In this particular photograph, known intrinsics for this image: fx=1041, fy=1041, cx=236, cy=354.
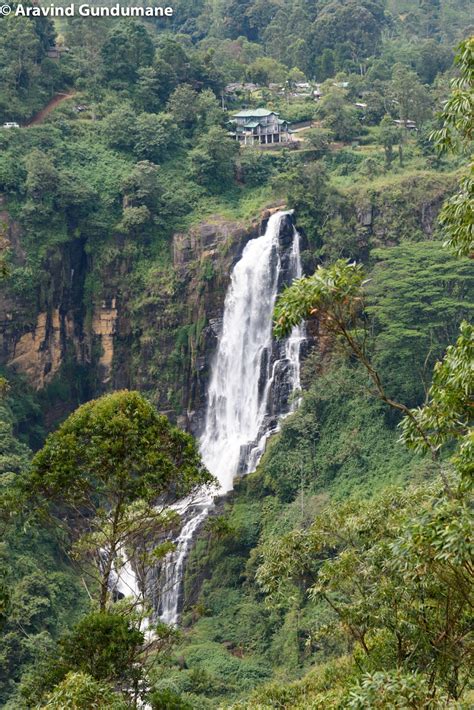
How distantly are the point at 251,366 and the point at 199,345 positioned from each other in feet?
6.22

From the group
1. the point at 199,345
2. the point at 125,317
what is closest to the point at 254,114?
the point at 125,317

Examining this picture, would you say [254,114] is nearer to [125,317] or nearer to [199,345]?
[125,317]

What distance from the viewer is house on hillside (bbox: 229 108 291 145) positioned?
38.4m

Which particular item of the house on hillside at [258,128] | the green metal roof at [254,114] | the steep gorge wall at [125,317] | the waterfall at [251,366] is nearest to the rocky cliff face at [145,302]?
the steep gorge wall at [125,317]

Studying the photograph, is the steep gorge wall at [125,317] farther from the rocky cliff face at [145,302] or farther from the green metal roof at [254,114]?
the green metal roof at [254,114]

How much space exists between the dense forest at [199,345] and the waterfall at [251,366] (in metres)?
0.57

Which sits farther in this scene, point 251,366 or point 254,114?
point 254,114

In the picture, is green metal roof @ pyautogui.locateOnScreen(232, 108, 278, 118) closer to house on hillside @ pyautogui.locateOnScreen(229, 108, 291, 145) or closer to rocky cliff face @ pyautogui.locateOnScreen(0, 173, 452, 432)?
house on hillside @ pyautogui.locateOnScreen(229, 108, 291, 145)

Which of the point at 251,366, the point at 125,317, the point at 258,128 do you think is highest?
the point at 258,128

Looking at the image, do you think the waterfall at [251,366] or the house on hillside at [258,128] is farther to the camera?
the house on hillside at [258,128]

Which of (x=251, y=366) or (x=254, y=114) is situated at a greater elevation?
(x=254, y=114)

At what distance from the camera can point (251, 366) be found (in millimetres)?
30609

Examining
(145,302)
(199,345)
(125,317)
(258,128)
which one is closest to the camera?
(199,345)

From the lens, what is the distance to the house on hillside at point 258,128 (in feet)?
126
